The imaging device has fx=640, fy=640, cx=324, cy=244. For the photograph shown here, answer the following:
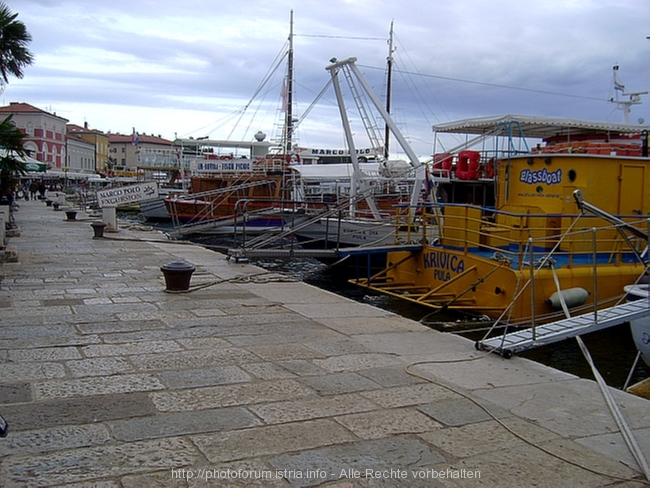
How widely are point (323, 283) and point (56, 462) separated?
45.9 feet

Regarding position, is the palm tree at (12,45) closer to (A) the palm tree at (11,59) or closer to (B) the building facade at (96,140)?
(A) the palm tree at (11,59)

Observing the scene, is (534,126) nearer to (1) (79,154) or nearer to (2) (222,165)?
(2) (222,165)

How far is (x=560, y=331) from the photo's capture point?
716 centimetres

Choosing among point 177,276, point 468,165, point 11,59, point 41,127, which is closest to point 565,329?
point 177,276

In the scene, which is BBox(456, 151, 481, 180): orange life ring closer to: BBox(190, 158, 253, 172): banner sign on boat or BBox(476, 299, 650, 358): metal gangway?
BBox(476, 299, 650, 358): metal gangway

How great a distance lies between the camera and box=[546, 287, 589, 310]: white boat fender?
11.2 metres

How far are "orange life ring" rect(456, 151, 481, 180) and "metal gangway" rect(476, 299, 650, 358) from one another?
849cm

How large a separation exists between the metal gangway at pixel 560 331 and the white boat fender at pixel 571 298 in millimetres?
3337

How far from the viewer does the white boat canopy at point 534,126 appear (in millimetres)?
16172

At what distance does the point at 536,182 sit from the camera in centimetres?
1381

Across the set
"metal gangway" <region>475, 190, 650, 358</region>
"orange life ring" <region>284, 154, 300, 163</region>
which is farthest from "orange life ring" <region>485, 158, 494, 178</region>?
"orange life ring" <region>284, 154, 300, 163</region>

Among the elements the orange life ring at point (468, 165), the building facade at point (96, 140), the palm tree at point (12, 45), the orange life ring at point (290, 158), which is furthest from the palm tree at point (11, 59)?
the building facade at point (96, 140)

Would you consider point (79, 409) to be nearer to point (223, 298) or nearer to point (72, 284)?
point (223, 298)

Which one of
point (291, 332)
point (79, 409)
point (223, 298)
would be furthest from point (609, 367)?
point (79, 409)
